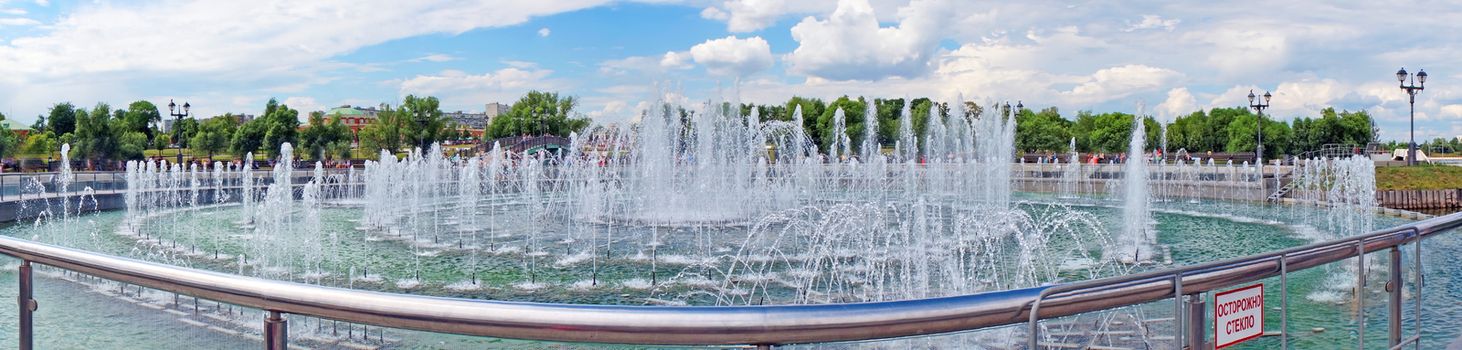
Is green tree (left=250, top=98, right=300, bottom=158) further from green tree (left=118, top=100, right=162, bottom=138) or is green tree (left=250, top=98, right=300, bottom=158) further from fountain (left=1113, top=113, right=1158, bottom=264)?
fountain (left=1113, top=113, right=1158, bottom=264)

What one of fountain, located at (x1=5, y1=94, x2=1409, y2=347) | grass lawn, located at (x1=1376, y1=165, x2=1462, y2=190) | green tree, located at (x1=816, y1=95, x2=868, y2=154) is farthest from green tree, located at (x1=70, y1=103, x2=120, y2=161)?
grass lawn, located at (x1=1376, y1=165, x2=1462, y2=190)

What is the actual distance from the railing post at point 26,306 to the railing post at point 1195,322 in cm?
393

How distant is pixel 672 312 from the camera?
6.75 feet

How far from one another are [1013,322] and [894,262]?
42.2ft

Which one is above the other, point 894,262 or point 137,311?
point 137,311

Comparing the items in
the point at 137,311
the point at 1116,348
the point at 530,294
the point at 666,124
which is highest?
the point at 666,124

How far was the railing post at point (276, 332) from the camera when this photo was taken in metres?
2.51

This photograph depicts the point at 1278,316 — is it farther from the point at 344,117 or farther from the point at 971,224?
the point at 344,117

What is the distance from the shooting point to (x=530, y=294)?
12.1 m

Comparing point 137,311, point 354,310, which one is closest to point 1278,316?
point 354,310

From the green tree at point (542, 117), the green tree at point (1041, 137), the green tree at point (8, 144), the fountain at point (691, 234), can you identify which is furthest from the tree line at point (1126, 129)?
the green tree at point (8, 144)

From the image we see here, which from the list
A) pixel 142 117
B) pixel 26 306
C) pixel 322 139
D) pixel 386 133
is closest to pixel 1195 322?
pixel 26 306

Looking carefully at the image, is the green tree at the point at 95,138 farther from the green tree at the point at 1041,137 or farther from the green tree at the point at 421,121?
the green tree at the point at 1041,137

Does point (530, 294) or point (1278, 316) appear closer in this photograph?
point (1278, 316)
